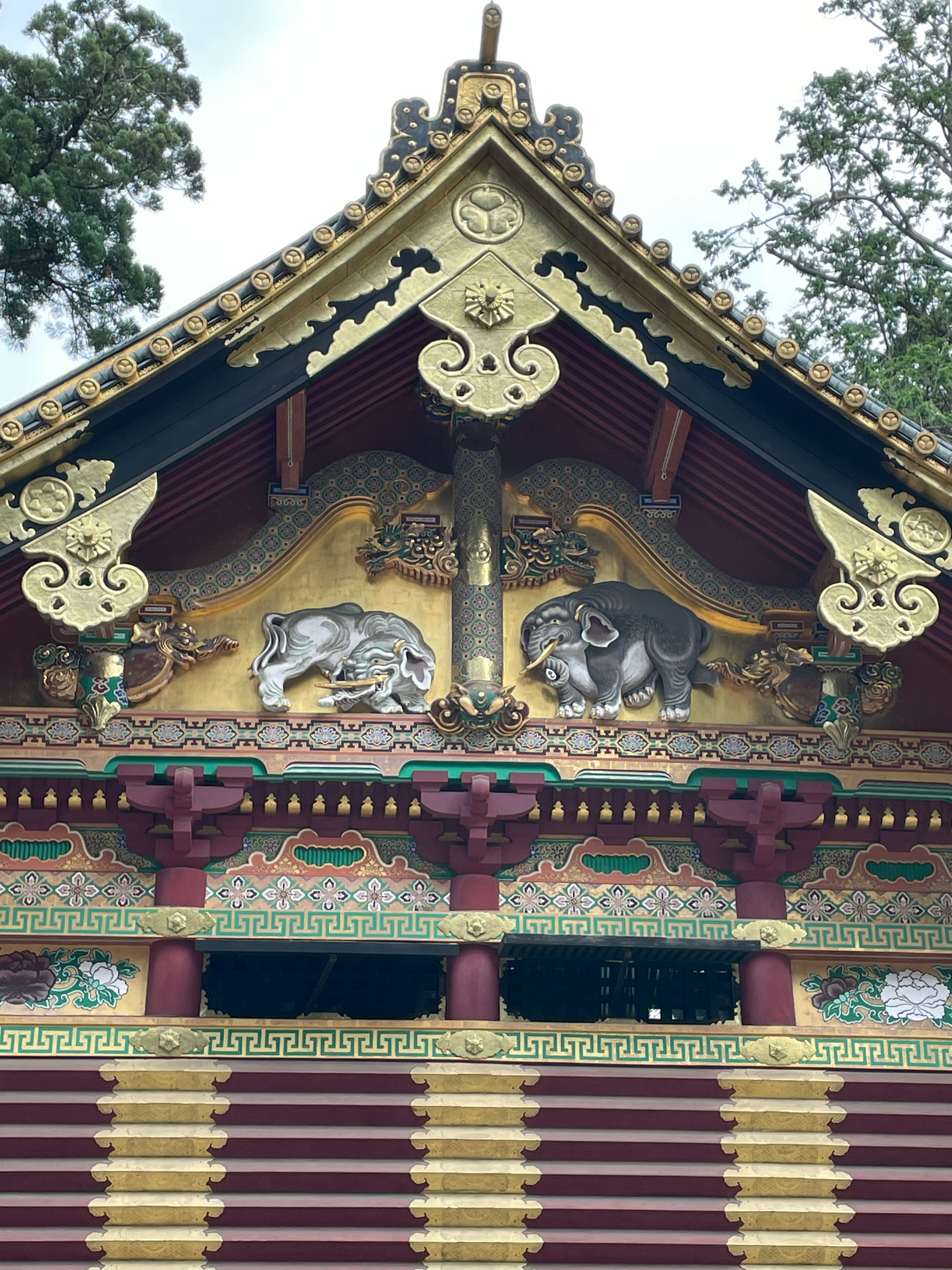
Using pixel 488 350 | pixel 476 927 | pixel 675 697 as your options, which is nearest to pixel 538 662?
pixel 675 697

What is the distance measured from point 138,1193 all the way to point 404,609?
11.6ft

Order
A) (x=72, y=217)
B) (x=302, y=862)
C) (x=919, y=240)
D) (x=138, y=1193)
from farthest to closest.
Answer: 1. (x=919, y=240)
2. (x=72, y=217)
3. (x=302, y=862)
4. (x=138, y=1193)

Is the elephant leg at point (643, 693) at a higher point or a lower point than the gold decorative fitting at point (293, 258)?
lower

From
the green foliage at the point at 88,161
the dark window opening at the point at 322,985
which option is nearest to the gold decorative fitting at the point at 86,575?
the dark window opening at the point at 322,985

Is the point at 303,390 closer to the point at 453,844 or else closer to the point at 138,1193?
the point at 453,844

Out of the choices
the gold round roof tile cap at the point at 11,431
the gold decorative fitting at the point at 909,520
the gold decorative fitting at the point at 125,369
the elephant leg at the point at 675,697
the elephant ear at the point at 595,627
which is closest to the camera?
the gold round roof tile cap at the point at 11,431

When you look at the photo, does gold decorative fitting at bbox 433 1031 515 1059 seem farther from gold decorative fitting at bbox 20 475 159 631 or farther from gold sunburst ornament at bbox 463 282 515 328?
gold sunburst ornament at bbox 463 282 515 328

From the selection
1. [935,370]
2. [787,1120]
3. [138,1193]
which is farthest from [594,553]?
[935,370]

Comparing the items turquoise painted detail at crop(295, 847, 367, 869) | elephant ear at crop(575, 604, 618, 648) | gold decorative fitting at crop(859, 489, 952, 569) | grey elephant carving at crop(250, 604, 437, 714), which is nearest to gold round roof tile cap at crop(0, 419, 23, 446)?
A: grey elephant carving at crop(250, 604, 437, 714)

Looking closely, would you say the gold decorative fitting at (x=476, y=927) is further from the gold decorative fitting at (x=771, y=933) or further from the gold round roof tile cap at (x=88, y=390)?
the gold round roof tile cap at (x=88, y=390)

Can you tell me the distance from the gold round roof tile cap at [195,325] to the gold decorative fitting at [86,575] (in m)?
0.99

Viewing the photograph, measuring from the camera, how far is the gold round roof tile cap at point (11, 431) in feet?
30.4

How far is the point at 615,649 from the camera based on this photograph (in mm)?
10422

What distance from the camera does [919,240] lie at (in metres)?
18.9
